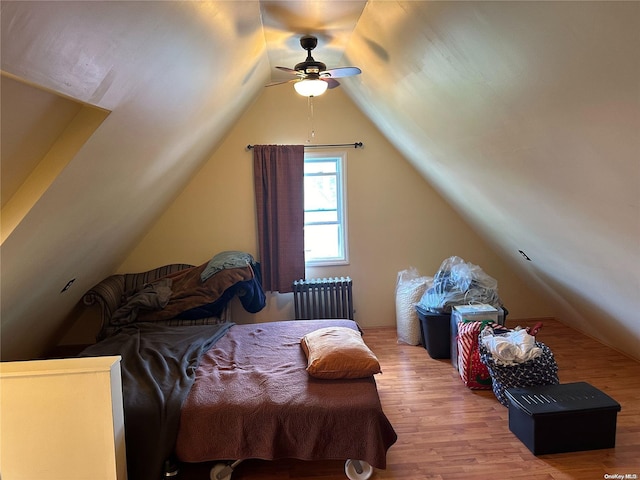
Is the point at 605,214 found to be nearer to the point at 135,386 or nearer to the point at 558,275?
the point at 558,275

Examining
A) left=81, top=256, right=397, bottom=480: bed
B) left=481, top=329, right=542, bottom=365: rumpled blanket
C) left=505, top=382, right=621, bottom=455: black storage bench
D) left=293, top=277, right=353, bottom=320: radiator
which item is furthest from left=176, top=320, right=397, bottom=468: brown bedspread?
left=293, top=277, right=353, bottom=320: radiator

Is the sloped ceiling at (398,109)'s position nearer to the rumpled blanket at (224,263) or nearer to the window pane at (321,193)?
the rumpled blanket at (224,263)

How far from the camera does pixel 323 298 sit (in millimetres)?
4691

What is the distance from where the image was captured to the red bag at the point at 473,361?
341cm

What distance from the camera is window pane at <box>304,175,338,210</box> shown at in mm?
4934

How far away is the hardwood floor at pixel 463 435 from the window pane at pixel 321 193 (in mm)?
1764

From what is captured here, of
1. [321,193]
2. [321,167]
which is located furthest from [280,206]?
[321,167]

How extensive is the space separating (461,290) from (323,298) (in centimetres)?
138

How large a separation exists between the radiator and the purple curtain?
0.15m

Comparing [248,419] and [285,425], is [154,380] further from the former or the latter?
[285,425]

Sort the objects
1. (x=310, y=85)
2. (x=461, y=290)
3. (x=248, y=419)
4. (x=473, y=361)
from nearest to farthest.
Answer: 1. (x=248, y=419)
2. (x=310, y=85)
3. (x=473, y=361)
4. (x=461, y=290)

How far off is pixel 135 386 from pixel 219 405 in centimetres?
52

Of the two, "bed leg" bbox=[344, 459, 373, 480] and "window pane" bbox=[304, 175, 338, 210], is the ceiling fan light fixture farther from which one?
"bed leg" bbox=[344, 459, 373, 480]

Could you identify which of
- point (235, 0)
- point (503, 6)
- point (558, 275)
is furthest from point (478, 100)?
point (558, 275)
